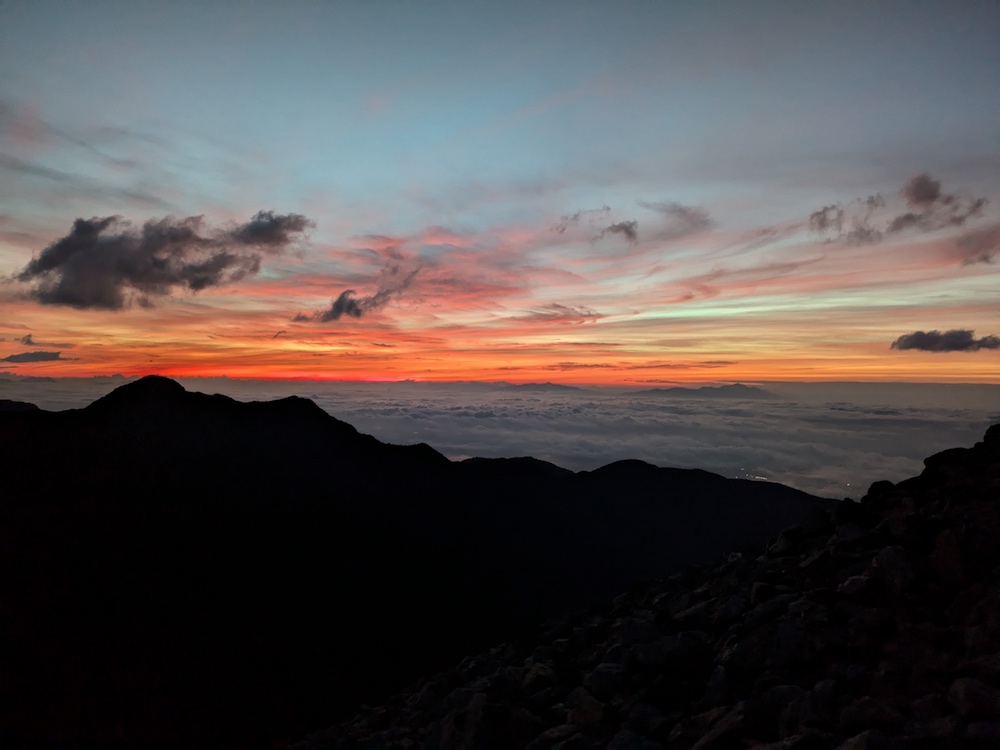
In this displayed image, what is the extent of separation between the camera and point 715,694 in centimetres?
993

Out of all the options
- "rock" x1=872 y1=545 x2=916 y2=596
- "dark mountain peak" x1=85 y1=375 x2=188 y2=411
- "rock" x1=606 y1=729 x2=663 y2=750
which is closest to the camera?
"rock" x1=606 y1=729 x2=663 y2=750

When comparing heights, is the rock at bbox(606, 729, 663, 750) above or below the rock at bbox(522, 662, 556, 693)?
above

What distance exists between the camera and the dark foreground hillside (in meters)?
57.1

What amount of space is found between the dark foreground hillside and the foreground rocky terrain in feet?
59.4

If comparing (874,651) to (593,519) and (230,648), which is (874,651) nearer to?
(230,648)

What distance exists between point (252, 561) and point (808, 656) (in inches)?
3386

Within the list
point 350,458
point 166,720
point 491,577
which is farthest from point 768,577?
point 350,458

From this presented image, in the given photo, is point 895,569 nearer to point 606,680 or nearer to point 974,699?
point 974,699

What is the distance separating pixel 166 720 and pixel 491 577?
55950 mm

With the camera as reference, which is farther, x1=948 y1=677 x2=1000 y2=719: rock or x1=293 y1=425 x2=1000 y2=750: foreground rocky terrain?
x1=293 y1=425 x2=1000 y2=750: foreground rocky terrain

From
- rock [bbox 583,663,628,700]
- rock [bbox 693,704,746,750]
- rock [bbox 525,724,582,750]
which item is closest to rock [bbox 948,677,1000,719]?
rock [bbox 693,704,746,750]

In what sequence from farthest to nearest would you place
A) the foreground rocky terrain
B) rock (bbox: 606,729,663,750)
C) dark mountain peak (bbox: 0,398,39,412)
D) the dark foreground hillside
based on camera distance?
dark mountain peak (bbox: 0,398,39,412)
the dark foreground hillside
rock (bbox: 606,729,663,750)
the foreground rocky terrain

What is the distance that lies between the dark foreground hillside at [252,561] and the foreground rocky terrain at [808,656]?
59.4 feet

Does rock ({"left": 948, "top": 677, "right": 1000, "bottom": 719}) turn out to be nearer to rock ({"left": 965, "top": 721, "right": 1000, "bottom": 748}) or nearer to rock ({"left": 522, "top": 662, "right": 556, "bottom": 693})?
rock ({"left": 965, "top": 721, "right": 1000, "bottom": 748})
